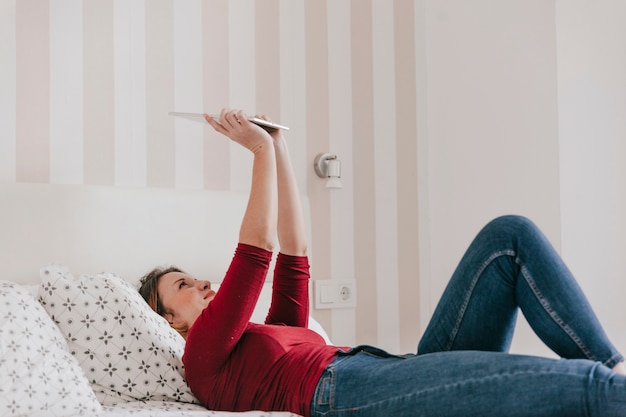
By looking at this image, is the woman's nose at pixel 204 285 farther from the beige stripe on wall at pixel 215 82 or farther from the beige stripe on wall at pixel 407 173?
the beige stripe on wall at pixel 407 173

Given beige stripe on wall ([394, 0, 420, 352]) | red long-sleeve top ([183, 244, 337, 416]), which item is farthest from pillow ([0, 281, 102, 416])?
beige stripe on wall ([394, 0, 420, 352])

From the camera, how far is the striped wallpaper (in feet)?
7.20

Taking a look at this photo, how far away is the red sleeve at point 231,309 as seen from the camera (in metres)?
1.55

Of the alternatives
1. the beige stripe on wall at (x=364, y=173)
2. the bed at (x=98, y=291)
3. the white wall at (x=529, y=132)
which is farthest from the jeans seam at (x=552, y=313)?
the white wall at (x=529, y=132)

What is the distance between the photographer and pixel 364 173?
2865mm

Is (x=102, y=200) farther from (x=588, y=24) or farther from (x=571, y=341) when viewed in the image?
(x=588, y=24)

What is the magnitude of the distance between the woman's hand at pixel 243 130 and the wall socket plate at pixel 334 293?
1059 mm

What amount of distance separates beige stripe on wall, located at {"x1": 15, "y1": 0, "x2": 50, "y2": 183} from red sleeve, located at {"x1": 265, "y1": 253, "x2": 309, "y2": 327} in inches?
30.5

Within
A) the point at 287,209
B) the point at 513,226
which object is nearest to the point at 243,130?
the point at 287,209

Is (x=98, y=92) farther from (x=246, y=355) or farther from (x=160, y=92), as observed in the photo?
(x=246, y=355)

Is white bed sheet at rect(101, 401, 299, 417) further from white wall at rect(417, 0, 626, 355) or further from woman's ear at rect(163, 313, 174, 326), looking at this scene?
white wall at rect(417, 0, 626, 355)

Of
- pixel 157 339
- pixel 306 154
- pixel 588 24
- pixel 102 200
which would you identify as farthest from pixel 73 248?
pixel 588 24

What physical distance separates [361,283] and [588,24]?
4.64ft

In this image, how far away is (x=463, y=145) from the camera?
2.98 m
